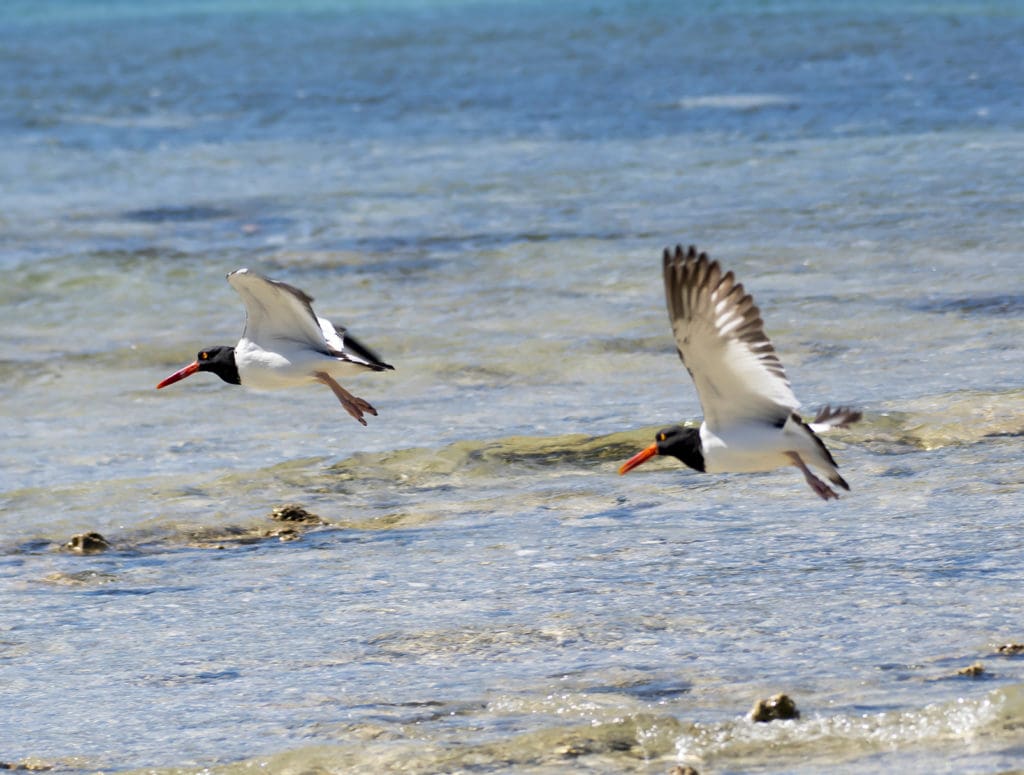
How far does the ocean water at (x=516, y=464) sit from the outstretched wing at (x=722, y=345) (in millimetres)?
746

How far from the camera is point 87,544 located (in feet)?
28.2

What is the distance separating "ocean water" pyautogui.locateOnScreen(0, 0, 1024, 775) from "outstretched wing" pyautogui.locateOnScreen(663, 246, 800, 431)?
75 centimetres

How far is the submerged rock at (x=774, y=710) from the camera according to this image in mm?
5645

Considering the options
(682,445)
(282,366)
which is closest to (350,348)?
(282,366)

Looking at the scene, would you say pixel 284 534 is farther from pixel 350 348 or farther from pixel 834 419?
pixel 834 419

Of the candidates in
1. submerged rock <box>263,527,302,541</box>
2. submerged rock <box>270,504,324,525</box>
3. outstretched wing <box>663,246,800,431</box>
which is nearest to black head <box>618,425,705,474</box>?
outstretched wing <box>663,246,800,431</box>

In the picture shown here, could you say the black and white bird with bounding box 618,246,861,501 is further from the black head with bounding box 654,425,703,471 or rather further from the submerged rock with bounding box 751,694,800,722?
the submerged rock with bounding box 751,694,800,722

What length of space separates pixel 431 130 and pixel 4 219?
→ 740 centimetres

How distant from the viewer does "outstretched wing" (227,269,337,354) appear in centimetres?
893

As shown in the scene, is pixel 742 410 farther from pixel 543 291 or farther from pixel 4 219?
pixel 4 219

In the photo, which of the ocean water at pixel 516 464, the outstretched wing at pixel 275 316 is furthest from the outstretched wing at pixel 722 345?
the outstretched wing at pixel 275 316

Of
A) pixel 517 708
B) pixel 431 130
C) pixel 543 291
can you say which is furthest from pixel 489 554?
pixel 431 130

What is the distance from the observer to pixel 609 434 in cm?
998

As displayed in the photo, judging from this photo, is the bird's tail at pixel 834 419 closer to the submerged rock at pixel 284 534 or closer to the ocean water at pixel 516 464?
the ocean water at pixel 516 464
